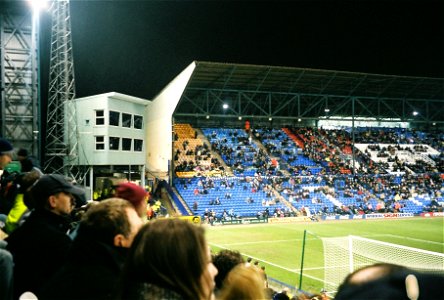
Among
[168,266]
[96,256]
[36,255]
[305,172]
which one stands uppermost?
[168,266]

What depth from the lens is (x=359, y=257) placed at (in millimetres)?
13281

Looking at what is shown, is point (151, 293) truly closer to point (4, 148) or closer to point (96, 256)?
point (96, 256)

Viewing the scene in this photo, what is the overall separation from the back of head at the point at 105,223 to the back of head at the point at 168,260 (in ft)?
2.44

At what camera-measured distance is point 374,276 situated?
35.1 inches

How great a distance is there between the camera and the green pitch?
629 inches

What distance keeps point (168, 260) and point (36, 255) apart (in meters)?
1.76

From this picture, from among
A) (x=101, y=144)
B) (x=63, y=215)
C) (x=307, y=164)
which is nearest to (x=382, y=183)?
(x=307, y=164)

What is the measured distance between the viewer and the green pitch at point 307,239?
52.4 feet

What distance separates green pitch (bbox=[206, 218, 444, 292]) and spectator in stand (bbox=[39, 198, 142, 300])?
10435 mm

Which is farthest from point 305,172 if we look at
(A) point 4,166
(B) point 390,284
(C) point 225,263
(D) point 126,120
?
(B) point 390,284

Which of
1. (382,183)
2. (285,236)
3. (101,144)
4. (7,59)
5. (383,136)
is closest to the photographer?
(285,236)

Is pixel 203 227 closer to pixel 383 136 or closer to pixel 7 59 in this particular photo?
pixel 7 59

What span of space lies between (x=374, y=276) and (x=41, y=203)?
2.81 m

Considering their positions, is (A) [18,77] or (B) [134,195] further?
(A) [18,77]
